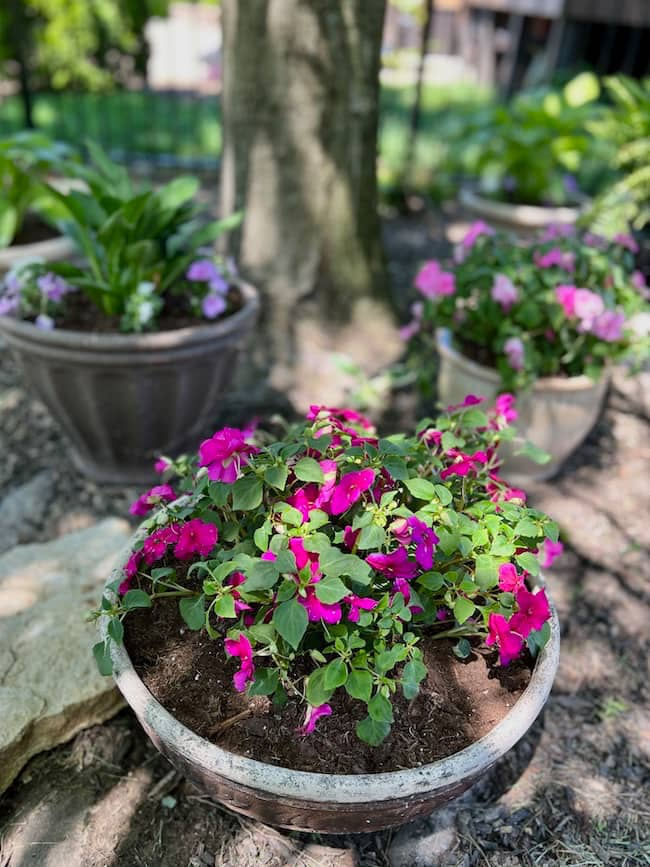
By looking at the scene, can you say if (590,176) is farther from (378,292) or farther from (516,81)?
(516,81)

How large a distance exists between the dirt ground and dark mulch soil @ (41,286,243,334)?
129 cm

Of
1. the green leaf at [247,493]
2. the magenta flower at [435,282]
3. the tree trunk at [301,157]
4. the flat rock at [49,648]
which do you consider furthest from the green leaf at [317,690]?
the tree trunk at [301,157]

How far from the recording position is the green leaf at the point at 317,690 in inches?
51.2

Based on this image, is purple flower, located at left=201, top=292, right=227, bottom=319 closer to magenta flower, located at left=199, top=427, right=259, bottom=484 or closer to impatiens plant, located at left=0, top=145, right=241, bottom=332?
impatiens plant, located at left=0, top=145, right=241, bottom=332

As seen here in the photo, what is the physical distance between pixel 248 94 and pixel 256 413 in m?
1.27

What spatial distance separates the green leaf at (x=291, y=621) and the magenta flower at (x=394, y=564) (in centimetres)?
17

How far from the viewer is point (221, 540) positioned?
1.57 meters

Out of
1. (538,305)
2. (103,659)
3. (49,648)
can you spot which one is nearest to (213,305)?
(538,305)

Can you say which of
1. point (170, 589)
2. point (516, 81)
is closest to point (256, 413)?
point (170, 589)

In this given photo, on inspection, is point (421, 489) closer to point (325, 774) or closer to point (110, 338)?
point (325, 774)

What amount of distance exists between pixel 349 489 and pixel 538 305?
143 centimetres

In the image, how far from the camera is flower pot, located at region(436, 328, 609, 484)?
2.65 meters

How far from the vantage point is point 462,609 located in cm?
141

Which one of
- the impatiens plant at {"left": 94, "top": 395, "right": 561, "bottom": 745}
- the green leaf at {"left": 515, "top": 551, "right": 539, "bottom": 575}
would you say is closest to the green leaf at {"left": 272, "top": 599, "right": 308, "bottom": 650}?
the impatiens plant at {"left": 94, "top": 395, "right": 561, "bottom": 745}
